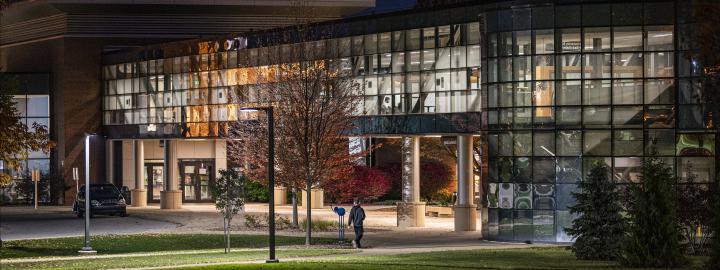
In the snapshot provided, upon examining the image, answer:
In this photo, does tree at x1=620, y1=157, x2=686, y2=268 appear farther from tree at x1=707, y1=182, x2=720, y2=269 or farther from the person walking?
the person walking

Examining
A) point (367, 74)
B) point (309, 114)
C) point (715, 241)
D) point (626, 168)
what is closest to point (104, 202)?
point (367, 74)

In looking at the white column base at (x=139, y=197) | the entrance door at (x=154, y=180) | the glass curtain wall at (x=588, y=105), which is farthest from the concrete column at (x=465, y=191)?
the entrance door at (x=154, y=180)

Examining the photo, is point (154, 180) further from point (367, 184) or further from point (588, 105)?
point (588, 105)

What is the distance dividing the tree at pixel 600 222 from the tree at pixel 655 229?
300cm

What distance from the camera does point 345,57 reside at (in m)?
55.4

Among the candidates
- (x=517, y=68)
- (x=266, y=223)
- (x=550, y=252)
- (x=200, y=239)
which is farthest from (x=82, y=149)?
(x=550, y=252)

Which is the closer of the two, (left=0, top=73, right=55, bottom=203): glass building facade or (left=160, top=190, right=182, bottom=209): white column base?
(left=160, top=190, right=182, bottom=209): white column base

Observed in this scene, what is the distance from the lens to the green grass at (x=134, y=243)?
41.6 meters

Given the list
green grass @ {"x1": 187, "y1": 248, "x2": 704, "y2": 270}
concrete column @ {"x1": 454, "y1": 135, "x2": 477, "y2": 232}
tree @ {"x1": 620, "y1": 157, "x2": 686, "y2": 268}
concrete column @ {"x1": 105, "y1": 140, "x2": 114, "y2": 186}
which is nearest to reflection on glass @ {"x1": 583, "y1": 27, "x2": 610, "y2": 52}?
green grass @ {"x1": 187, "y1": 248, "x2": 704, "y2": 270}

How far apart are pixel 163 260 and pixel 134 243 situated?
976cm

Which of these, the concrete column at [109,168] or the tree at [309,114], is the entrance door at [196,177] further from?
the tree at [309,114]

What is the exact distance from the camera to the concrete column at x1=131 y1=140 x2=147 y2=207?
74700mm

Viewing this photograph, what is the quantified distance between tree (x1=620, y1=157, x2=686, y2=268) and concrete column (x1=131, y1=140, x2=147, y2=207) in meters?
49.4

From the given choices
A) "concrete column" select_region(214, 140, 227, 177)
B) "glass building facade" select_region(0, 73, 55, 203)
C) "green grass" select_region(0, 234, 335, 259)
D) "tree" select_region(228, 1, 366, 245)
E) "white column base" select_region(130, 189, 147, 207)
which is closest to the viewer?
"green grass" select_region(0, 234, 335, 259)
